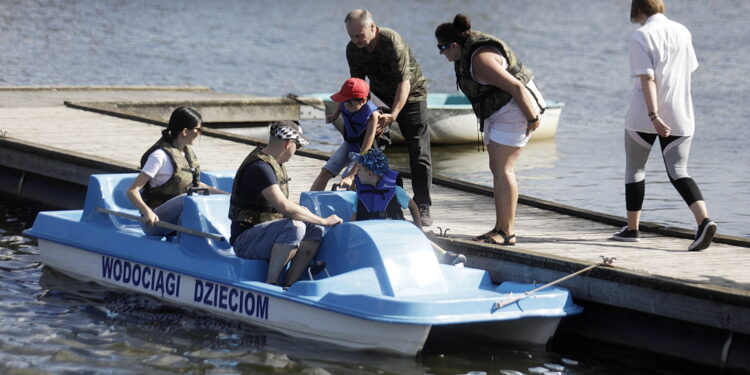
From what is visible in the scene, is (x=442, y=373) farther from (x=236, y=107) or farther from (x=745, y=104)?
(x=745, y=104)

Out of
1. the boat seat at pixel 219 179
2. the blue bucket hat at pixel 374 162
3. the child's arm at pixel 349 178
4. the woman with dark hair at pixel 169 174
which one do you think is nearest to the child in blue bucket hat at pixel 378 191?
the blue bucket hat at pixel 374 162

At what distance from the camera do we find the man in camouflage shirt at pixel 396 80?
9086mm

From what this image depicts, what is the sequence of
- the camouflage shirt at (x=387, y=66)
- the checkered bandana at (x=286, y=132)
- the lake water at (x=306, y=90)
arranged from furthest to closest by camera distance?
the camouflage shirt at (x=387, y=66)
the checkered bandana at (x=286, y=132)
the lake water at (x=306, y=90)

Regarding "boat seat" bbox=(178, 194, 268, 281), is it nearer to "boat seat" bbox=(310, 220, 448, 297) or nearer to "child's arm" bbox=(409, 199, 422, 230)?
"boat seat" bbox=(310, 220, 448, 297)

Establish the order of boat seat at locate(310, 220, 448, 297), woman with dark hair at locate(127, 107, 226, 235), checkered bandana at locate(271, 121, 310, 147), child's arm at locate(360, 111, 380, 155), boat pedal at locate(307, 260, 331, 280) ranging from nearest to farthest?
boat seat at locate(310, 220, 448, 297) → checkered bandana at locate(271, 121, 310, 147) → boat pedal at locate(307, 260, 331, 280) → woman with dark hair at locate(127, 107, 226, 235) → child's arm at locate(360, 111, 380, 155)

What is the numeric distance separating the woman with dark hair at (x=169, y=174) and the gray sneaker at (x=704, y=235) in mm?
3344

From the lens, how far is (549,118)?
65.9 feet

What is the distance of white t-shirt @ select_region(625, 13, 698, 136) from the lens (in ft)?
27.6

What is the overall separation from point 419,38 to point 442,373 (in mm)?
31921

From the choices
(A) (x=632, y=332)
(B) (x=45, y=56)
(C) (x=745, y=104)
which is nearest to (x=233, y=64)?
(B) (x=45, y=56)

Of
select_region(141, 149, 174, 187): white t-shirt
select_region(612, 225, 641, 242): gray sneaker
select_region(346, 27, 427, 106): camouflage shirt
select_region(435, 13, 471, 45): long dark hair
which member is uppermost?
select_region(435, 13, 471, 45): long dark hair

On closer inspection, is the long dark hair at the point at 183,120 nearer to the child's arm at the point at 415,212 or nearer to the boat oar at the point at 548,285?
the child's arm at the point at 415,212

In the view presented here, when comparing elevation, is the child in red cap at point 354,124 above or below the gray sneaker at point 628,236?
above

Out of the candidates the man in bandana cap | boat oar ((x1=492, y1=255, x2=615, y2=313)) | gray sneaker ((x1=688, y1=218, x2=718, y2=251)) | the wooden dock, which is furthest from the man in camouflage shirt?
gray sneaker ((x1=688, y1=218, x2=718, y2=251))
